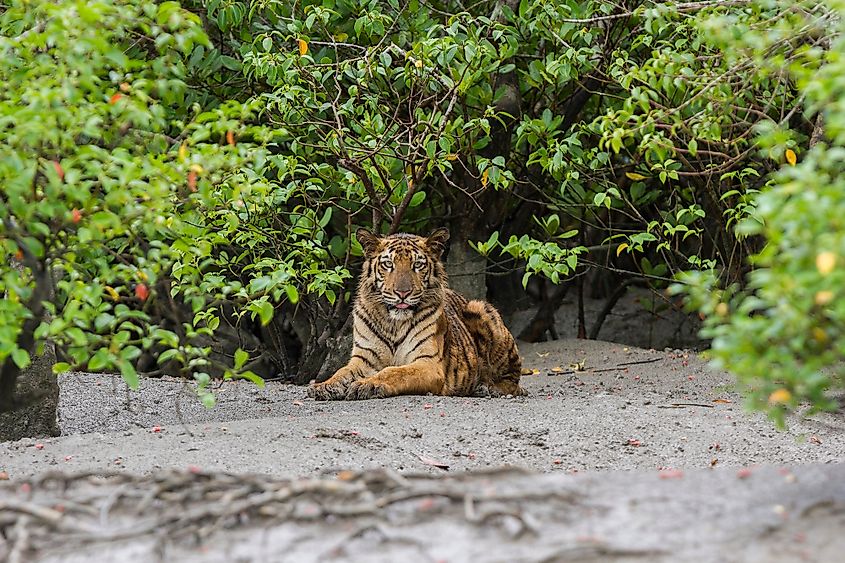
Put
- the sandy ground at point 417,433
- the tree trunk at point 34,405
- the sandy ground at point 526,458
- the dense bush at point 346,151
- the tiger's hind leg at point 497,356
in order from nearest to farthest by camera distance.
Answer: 1. the sandy ground at point 526,458
2. the dense bush at point 346,151
3. the sandy ground at point 417,433
4. the tree trunk at point 34,405
5. the tiger's hind leg at point 497,356

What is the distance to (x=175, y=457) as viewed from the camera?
5281 mm

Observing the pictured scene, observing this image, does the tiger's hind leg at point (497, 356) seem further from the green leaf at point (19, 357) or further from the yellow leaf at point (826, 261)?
Result: the yellow leaf at point (826, 261)

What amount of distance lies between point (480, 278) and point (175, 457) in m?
5.03

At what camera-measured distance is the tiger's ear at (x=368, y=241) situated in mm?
7992

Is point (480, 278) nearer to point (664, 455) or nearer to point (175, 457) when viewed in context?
point (664, 455)

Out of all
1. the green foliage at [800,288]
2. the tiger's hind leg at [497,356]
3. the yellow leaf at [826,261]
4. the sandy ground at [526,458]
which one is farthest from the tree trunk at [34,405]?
the yellow leaf at [826,261]

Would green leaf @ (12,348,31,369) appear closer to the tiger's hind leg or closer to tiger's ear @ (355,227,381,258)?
tiger's ear @ (355,227,381,258)

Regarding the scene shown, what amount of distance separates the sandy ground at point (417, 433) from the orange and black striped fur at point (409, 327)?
17.8 inches

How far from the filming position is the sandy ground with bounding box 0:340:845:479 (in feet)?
17.7

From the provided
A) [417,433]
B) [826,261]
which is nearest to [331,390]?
[417,433]

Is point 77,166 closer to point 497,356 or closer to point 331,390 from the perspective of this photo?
point 331,390

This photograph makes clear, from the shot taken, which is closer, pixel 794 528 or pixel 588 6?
pixel 794 528

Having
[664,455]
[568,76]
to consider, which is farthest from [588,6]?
[664,455]

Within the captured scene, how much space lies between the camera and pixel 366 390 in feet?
24.1
